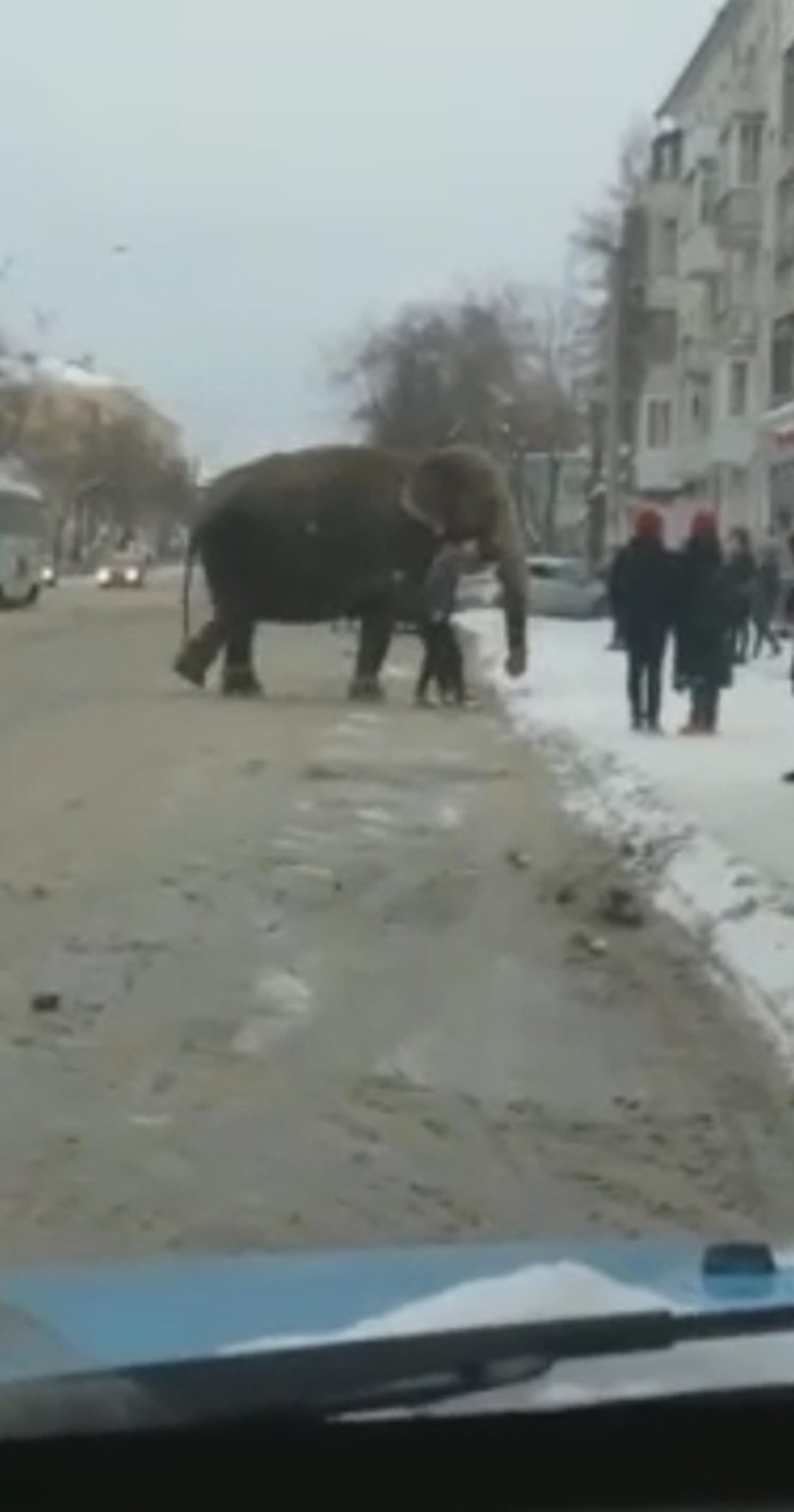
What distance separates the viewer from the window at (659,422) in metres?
111

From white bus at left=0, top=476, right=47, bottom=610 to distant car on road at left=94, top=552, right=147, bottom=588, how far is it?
35.9 metres

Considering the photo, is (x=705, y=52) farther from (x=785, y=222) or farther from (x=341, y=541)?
(x=341, y=541)

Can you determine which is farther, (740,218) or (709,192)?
(709,192)

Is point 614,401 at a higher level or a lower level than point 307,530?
higher

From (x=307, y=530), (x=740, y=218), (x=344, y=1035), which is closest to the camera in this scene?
(x=344, y=1035)

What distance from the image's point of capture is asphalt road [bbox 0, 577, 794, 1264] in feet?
28.6

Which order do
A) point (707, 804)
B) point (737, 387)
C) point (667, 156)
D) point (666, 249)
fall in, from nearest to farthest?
point (707, 804)
point (737, 387)
point (666, 249)
point (667, 156)

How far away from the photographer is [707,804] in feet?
67.5

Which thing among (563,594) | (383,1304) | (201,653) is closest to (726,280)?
(563,594)

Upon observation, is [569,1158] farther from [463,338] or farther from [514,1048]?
[463,338]

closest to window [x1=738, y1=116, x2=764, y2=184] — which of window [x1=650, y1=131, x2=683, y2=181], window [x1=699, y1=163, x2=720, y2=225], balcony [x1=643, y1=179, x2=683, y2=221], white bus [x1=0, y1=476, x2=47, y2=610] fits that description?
window [x1=699, y1=163, x2=720, y2=225]

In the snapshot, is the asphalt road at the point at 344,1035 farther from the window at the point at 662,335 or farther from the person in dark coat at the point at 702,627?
the window at the point at 662,335

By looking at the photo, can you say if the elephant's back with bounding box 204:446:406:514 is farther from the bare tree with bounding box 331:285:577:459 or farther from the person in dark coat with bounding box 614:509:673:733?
the bare tree with bounding box 331:285:577:459

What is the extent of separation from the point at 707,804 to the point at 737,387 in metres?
76.1
